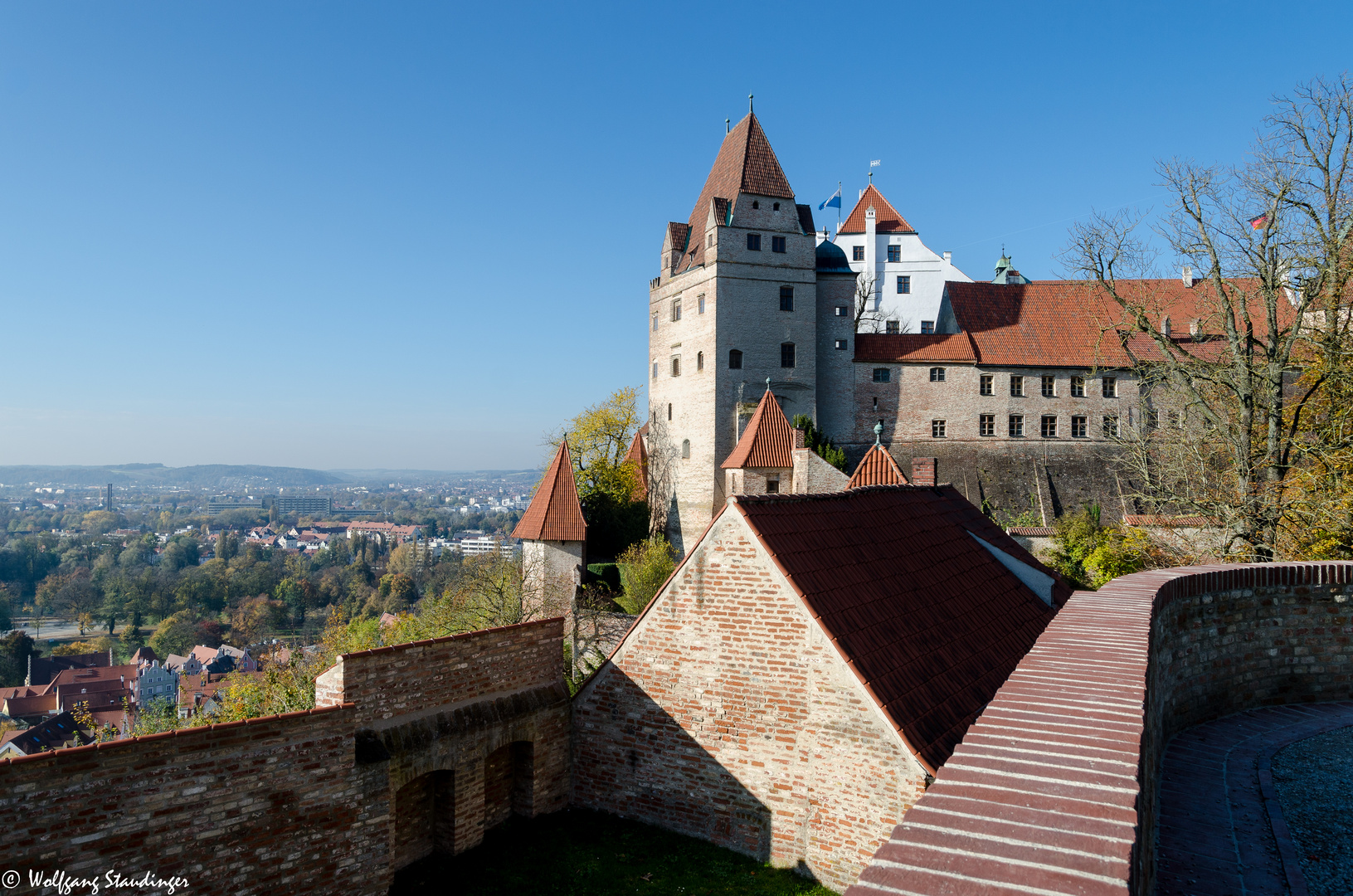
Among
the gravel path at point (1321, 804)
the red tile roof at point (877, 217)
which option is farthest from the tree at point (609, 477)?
the gravel path at point (1321, 804)

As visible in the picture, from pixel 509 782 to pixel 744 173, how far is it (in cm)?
3376

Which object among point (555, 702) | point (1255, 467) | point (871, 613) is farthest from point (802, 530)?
point (1255, 467)

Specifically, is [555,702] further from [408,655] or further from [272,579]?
[272,579]

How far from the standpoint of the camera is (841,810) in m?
9.03

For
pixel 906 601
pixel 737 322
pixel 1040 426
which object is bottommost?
pixel 906 601

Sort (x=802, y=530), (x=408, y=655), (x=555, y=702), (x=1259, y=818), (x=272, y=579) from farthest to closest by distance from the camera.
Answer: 1. (x=272, y=579)
2. (x=555, y=702)
3. (x=802, y=530)
4. (x=408, y=655)
5. (x=1259, y=818)

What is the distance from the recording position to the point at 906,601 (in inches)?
429

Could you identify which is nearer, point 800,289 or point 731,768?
point 731,768

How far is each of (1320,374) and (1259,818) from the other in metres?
16.9

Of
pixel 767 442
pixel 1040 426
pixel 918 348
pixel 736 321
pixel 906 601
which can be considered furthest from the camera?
pixel 918 348

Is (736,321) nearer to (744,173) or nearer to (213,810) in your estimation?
(744,173)

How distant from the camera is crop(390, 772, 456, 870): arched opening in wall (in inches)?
388

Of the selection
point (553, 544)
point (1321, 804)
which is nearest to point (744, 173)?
point (553, 544)

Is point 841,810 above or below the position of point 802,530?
below
